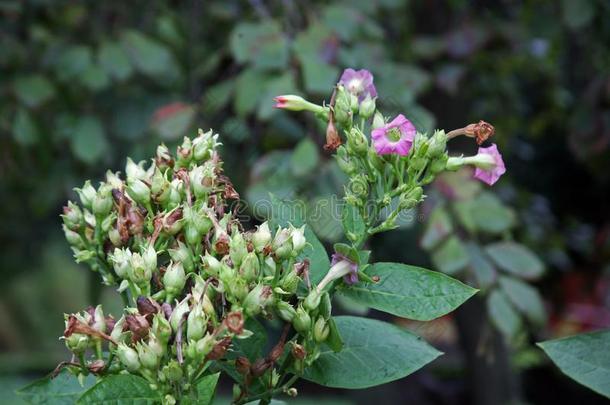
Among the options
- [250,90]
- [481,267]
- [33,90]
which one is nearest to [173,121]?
[250,90]

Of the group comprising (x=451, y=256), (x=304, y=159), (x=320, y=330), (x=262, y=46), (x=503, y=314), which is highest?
(x=262, y=46)

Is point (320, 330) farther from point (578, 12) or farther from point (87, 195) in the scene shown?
point (578, 12)

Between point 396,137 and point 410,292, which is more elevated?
point 396,137

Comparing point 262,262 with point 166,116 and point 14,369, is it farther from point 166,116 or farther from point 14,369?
point 14,369

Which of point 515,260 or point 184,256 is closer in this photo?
point 184,256

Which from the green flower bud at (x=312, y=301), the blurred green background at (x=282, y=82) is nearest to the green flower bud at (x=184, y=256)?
the green flower bud at (x=312, y=301)

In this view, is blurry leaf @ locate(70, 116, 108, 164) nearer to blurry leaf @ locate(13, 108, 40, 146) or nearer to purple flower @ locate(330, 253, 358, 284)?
blurry leaf @ locate(13, 108, 40, 146)
